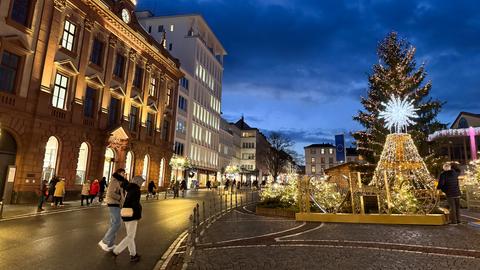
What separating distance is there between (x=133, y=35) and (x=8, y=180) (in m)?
20.0

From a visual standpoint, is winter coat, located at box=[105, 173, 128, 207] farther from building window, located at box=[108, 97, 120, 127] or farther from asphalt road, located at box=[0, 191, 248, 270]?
building window, located at box=[108, 97, 120, 127]

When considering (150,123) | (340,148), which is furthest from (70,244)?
(150,123)

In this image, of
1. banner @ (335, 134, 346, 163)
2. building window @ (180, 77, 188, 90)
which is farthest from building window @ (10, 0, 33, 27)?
building window @ (180, 77, 188, 90)

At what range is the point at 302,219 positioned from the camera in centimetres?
1411

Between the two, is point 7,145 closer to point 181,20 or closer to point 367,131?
point 367,131

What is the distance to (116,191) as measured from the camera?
8.33 m

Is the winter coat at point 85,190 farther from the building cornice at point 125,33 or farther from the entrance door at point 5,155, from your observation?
the building cornice at point 125,33

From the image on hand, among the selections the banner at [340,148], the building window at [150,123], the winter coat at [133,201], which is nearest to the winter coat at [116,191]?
the winter coat at [133,201]

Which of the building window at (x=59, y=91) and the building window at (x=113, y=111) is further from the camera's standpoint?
the building window at (x=113, y=111)

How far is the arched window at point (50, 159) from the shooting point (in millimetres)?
23766

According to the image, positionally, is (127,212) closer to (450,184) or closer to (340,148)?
(450,184)

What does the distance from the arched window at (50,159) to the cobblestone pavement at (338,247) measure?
17609mm

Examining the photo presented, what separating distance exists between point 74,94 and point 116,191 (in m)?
21.6

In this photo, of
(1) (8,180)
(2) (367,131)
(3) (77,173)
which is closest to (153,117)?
(3) (77,173)
